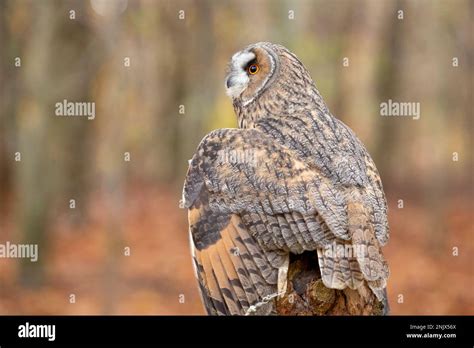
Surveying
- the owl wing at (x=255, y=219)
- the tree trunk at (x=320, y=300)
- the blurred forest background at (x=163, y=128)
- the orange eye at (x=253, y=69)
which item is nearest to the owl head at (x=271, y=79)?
the orange eye at (x=253, y=69)

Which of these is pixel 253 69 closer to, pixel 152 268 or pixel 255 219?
pixel 255 219

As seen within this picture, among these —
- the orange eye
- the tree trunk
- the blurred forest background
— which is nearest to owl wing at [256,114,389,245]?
the tree trunk

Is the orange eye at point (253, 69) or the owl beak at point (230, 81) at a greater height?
the orange eye at point (253, 69)

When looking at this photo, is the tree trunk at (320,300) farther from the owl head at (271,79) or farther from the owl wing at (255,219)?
the owl head at (271,79)

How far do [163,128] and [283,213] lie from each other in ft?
76.5

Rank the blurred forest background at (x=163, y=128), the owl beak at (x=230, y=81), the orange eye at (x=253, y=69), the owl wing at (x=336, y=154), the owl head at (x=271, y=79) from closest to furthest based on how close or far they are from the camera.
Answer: the owl wing at (x=336, y=154) → the owl head at (x=271, y=79) → the orange eye at (x=253, y=69) → the owl beak at (x=230, y=81) → the blurred forest background at (x=163, y=128)

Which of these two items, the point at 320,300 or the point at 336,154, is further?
the point at 336,154

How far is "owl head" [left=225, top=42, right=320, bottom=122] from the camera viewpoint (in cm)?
618

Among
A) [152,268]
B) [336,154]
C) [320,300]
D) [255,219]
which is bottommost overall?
[152,268]

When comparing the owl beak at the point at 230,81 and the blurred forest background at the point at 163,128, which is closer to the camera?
the owl beak at the point at 230,81

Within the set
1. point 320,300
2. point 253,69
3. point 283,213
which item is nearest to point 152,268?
point 253,69

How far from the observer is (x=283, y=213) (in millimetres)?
5246

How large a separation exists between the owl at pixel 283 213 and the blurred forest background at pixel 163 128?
19.1 ft

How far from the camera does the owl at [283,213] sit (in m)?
5.00
